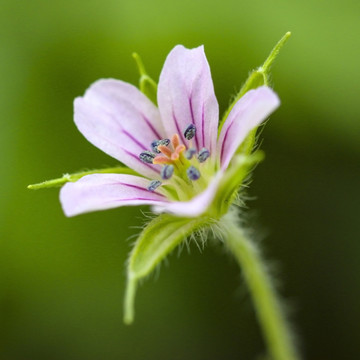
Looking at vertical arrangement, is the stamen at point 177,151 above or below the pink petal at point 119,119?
below

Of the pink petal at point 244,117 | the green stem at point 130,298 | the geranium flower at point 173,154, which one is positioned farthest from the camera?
the geranium flower at point 173,154

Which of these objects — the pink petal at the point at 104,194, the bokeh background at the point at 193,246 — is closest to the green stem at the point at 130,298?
the pink petal at the point at 104,194

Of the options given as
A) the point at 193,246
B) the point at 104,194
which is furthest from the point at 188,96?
the point at 193,246

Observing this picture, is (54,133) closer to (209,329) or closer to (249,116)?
(209,329)

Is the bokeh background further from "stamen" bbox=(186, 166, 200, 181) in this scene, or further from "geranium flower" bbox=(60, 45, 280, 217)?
"stamen" bbox=(186, 166, 200, 181)

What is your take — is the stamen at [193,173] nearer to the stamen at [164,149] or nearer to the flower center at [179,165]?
the flower center at [179,165]

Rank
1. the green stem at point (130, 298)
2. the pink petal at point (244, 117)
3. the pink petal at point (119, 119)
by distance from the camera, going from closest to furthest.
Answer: the green stem at point (130, 298)
the pink petal at point (244, 117)
the pink petal at point (119, 119)

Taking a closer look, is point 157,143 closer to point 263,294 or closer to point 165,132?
point 165,132
